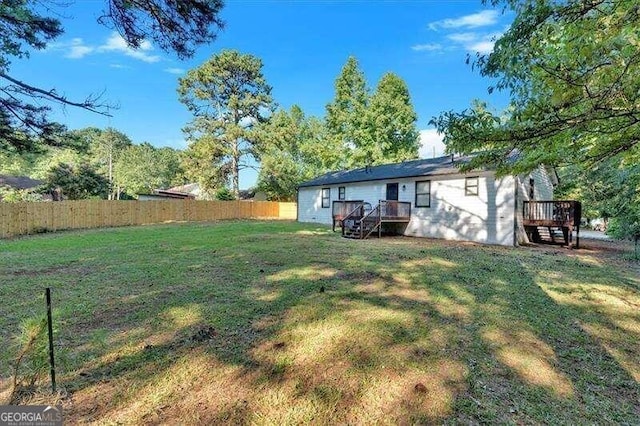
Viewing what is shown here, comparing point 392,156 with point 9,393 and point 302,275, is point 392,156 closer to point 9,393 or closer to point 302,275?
point 302,275

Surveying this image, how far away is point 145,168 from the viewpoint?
4806cm

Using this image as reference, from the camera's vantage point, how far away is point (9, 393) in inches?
99.3

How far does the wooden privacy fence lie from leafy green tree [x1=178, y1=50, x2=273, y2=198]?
3511mm

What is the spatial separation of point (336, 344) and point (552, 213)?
39.3ft

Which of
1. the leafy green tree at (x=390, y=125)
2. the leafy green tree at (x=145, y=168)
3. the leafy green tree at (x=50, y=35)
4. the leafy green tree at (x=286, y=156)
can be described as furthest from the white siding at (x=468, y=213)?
the leafy green tree at (x=145, y=168)

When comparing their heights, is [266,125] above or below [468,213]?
above

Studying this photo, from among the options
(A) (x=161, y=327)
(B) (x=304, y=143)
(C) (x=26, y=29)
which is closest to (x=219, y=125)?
(B) (x=304, y=143)

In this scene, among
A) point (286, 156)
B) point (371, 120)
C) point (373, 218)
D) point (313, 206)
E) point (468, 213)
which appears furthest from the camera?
point (286, 156)

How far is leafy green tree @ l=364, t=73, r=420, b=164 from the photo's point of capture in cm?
2877

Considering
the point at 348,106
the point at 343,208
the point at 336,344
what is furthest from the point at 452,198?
the point at 348,106

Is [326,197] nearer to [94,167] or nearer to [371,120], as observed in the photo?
[371,120]

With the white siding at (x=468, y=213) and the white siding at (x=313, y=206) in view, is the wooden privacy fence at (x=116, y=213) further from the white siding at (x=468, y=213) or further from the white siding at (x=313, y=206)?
the white siding at (x=468, y=213)

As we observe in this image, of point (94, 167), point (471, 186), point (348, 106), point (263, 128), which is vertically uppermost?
point (348, 106)

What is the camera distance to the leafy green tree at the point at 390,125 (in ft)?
94.4
